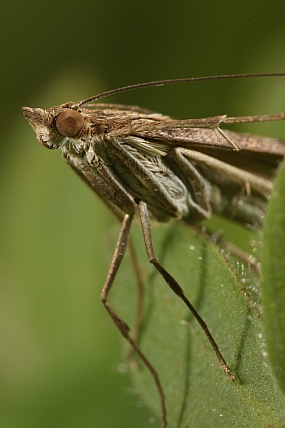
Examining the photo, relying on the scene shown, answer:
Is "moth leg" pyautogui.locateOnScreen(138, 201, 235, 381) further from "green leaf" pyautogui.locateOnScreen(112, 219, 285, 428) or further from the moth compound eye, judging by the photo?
the moth compound eye

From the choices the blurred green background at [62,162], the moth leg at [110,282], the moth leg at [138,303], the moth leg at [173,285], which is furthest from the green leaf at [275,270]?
the blurred green background at [62,162]

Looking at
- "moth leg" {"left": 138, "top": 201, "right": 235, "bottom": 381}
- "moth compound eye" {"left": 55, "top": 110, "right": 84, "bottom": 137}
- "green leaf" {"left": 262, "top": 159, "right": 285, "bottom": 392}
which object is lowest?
"moth leg" {"left": 138, "top": 201, "right": 235, "bottom": 381}

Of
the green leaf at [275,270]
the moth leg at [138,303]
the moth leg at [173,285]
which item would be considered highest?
the green leaf at [275,270]

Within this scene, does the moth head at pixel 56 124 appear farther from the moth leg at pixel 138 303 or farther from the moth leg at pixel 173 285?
the moth leg at pixel 138 303

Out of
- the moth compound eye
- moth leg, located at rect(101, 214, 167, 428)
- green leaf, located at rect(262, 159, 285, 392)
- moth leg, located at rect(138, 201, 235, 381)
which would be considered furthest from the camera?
moth leg, located at rect(101, 214, 167, 428)

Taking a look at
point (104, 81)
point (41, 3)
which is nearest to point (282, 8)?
point (104, 81)

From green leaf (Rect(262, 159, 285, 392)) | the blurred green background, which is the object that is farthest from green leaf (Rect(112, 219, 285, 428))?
the blurred green background

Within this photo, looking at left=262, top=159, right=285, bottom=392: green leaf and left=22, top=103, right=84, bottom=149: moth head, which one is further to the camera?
left=22, top=103, right=84, bottom=149: moth head

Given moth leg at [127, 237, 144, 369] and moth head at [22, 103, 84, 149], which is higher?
moth head at [22, 103, 84, 149]

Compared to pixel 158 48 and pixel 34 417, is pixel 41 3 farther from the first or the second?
pixel 34 417
